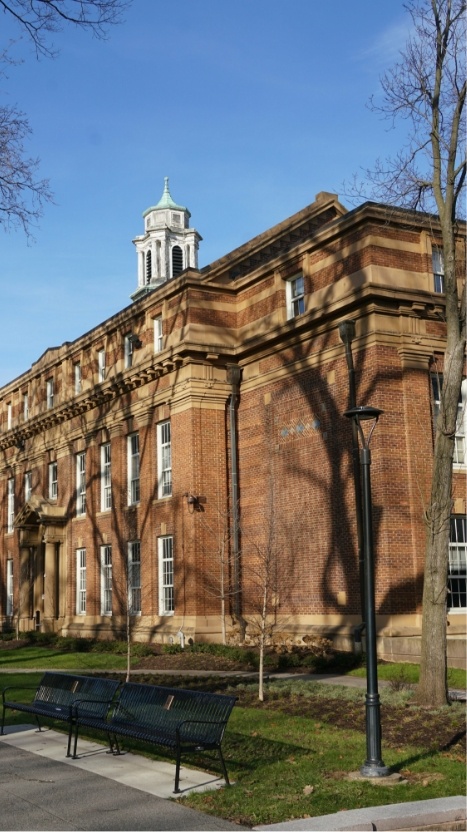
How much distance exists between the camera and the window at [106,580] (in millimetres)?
33250

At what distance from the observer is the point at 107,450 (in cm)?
3453

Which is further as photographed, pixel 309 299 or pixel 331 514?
pixel 309 299

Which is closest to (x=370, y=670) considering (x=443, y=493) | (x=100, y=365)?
(x=443, y=493)

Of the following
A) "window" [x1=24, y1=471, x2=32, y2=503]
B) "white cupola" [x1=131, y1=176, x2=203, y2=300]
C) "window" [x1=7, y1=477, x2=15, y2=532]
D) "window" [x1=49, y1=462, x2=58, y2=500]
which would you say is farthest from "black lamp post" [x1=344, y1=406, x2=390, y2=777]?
"white cupola" [x1=131, y1=176, x2=203, y2=300]

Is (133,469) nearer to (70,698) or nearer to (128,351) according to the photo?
(128,351)

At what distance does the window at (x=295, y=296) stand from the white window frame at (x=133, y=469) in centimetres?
826

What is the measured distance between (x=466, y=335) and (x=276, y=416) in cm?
1176

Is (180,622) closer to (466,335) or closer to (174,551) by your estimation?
(174,551)

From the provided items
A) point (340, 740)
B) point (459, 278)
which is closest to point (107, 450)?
point (459, 278)

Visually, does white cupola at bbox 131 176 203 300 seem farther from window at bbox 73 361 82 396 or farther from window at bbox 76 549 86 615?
window at bbox 76 549 86 615

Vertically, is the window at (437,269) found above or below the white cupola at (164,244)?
below

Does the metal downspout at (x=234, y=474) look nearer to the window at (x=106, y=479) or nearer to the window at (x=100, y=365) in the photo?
the window at (x=106, y=479)

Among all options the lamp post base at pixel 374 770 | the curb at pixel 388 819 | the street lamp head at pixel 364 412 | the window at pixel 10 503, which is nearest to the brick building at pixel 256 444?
the window at pixel 10 503

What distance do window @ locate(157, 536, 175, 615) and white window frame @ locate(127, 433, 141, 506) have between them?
8.28 feet
